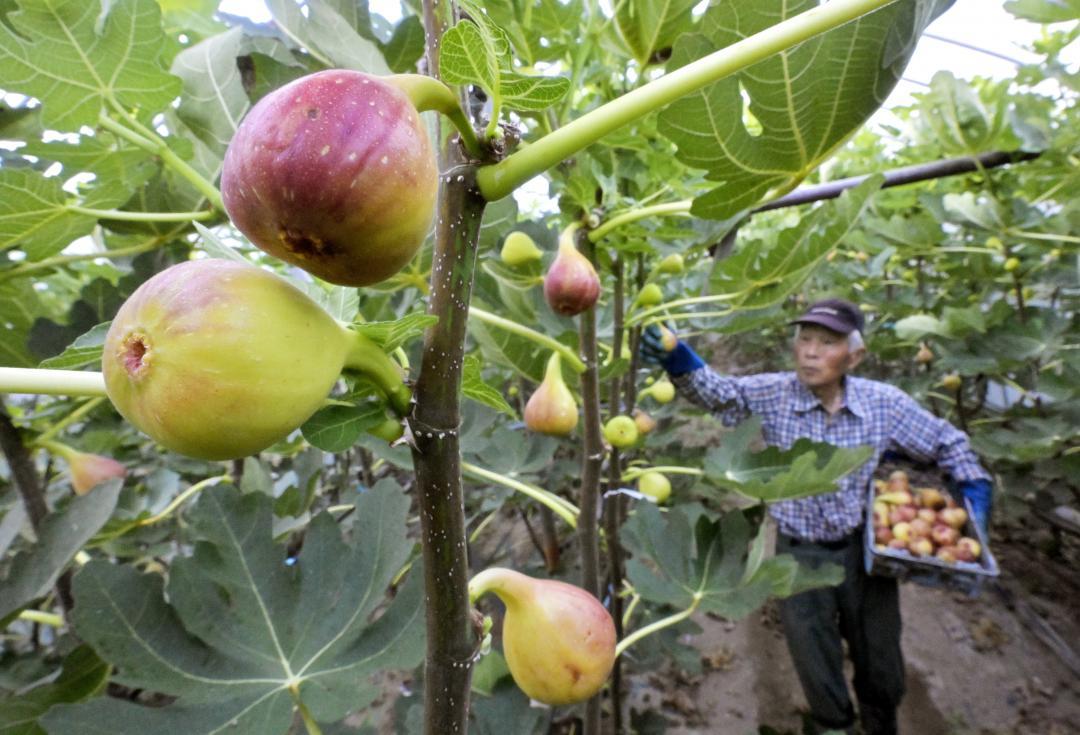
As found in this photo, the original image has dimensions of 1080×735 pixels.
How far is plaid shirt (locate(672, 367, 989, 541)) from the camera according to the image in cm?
271

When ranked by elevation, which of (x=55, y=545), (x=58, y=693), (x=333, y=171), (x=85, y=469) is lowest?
(x=58, y=693)

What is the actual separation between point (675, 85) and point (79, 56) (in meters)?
0.70

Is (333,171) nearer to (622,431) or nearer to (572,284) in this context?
(572,284)

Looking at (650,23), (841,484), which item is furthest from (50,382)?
(841,484)

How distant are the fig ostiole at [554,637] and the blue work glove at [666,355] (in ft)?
5.30

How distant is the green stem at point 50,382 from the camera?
0.46m

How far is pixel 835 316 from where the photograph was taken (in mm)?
2619

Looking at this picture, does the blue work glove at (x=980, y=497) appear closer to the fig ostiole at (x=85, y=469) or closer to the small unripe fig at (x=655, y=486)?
the small unripe fig at (x=655, y=486)

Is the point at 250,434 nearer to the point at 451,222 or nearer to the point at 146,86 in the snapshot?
the point at 451,222

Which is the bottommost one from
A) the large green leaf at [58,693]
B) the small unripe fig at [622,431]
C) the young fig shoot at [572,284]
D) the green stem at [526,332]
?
the large green leaf at [58,693]

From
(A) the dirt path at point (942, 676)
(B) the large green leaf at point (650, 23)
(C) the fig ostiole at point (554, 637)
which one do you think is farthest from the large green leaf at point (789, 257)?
(A) the dirt path at point (942, 676)

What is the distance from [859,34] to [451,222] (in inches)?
18.2

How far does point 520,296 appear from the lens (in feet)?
5.12

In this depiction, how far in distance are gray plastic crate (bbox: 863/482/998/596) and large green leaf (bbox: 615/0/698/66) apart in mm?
1904
